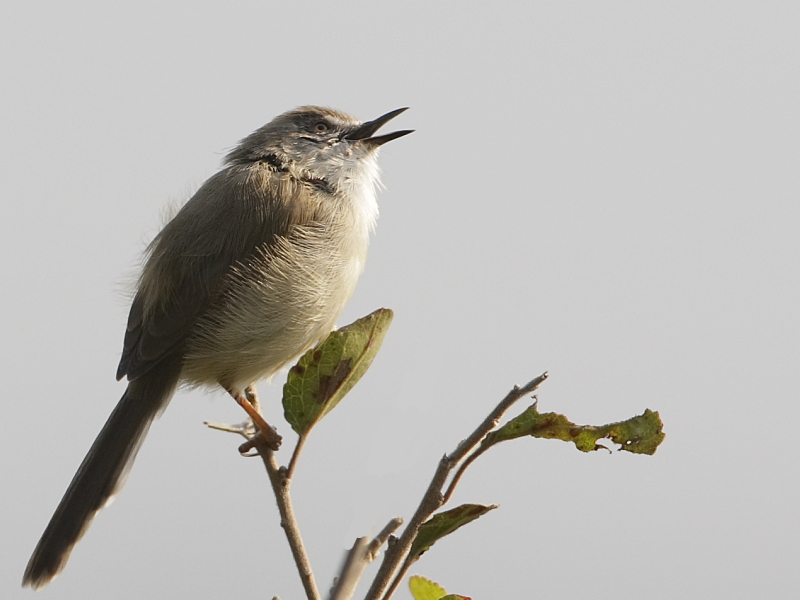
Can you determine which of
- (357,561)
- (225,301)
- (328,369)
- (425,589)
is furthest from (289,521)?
(225,301)

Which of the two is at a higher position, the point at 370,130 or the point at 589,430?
the point at 370,130

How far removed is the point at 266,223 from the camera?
3916mm

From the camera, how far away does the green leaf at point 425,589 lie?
2.02 metres

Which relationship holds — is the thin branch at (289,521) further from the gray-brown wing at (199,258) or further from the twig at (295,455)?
the gray-brown wing at (199,258)

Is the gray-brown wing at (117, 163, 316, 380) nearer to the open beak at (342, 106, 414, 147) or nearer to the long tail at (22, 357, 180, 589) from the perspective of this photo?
the long tail at (22, 357, 180, 589)

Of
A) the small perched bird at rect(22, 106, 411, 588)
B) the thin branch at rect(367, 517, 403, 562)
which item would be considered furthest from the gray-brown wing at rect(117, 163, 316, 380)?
the thin branch at rect(367, 517, 403, 562)

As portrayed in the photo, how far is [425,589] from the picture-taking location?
2027 millimetres

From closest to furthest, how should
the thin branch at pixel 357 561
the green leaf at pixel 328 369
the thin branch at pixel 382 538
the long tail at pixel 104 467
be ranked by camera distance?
the thin branch at pixel 357 561, the thin branch at pixel 382 538, the green leaf at pixel 328 369, the long tail at pixel 104 467

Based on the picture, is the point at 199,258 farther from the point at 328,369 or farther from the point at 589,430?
the point at 589,430

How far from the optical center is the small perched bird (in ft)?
12.6

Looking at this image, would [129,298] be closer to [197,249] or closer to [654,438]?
[197,249]

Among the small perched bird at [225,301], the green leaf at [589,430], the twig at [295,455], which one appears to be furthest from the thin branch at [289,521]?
the small perched bird at [225,301]

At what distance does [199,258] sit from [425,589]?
226 centimetres

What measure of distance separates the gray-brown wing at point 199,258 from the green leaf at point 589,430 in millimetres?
2216
